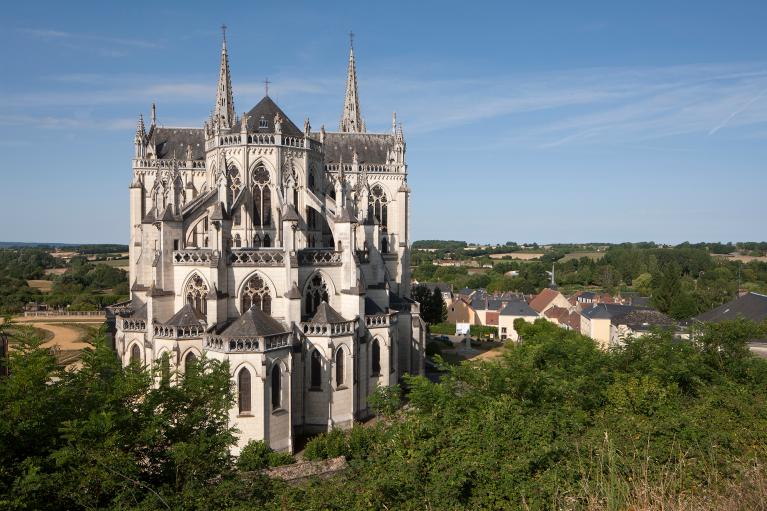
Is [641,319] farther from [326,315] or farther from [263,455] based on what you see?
[263,455]

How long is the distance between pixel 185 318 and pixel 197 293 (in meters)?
2.20

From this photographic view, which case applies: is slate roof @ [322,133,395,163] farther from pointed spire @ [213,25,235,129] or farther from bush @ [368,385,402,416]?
bush @ [368,385,402,416]

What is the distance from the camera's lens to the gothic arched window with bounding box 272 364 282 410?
2936 centimetres

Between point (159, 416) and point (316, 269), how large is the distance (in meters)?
18.4

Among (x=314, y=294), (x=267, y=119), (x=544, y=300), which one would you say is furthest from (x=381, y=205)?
(x=544, y=300)

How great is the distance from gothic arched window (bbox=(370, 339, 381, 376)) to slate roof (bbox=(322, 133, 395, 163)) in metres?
24.9

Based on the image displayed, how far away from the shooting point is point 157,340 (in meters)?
31.5

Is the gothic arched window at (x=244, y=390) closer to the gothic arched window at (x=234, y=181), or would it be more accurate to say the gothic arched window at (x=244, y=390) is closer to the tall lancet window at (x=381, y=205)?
the gothic arched window at (x=234, y=181)

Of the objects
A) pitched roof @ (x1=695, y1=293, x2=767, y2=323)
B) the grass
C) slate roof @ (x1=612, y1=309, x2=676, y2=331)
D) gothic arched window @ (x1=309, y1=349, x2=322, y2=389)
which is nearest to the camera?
gothic arched window @ (x1=309, y1=349, x2=322, y2=389)

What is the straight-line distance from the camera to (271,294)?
32625 millimetres

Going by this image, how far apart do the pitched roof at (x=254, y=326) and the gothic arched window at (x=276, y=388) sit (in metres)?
1.96

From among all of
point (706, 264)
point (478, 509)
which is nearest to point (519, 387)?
point (478, 509)

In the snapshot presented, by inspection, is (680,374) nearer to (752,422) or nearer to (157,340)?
(752,422)

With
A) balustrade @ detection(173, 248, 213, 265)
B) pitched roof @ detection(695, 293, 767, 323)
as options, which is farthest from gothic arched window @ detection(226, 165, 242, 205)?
pitched roof @ detection(695, 293, 767, 323)
